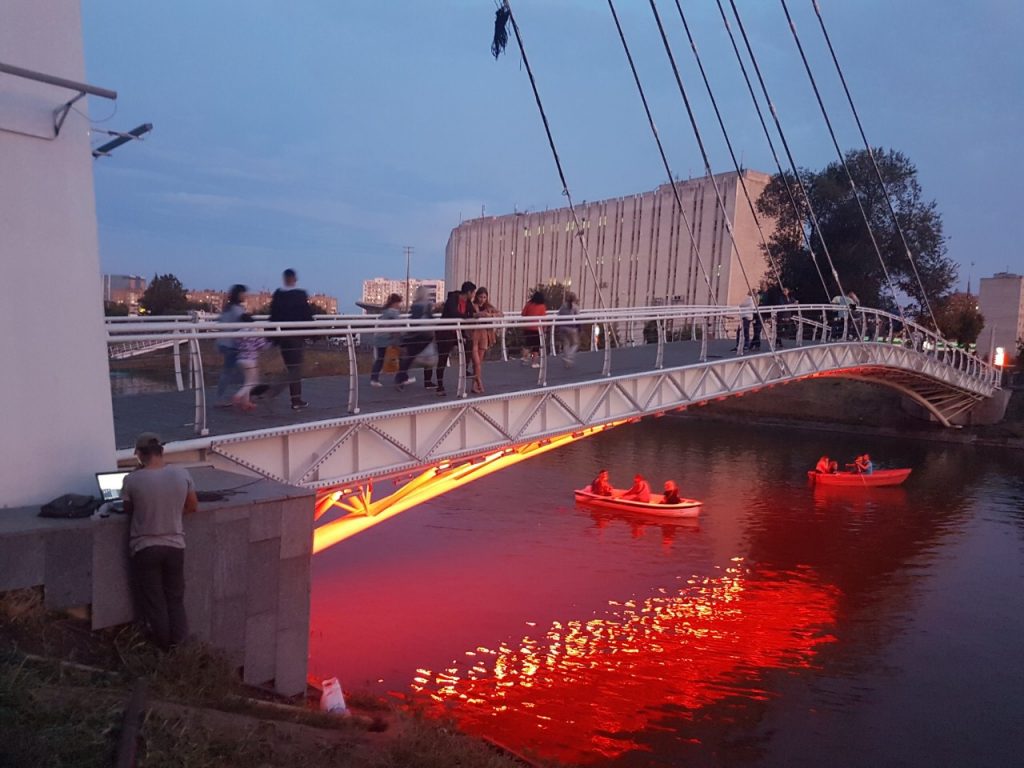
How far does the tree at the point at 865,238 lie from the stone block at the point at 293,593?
43277mm

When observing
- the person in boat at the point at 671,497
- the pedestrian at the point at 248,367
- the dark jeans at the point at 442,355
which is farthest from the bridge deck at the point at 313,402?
the person in boat at the point at 671,497

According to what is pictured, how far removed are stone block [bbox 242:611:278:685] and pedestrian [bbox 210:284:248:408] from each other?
9.75 feet

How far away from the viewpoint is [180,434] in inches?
330

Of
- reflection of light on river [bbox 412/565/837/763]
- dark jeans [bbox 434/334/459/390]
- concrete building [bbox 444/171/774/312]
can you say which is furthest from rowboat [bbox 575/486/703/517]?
concrete building [bbox 444/171/774/312]

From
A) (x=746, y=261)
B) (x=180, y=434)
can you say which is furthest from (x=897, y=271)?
(x=180, y=434)

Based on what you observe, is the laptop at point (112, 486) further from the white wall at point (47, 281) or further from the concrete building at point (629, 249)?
the concrete building at point (629, 249)

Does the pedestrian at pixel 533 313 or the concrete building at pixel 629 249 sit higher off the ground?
the concrete building at pixel 629 249

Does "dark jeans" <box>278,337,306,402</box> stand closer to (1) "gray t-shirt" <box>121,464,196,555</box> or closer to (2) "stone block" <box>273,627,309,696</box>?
(2) "stone block" <box>273,627,309,696</box>

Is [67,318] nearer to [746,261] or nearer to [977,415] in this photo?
[977,415]

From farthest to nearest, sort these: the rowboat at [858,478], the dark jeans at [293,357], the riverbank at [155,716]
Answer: the rowboat at [858,478] → the dark jeans at [293,357] → the riverbank at [155,716]

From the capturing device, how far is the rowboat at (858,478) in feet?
102

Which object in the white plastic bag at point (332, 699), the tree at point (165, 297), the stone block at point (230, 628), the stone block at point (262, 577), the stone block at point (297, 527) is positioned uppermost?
the tree at point (165, 297)

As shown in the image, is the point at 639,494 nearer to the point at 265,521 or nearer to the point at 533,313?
the point at 533,313

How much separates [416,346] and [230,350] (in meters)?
3.73
